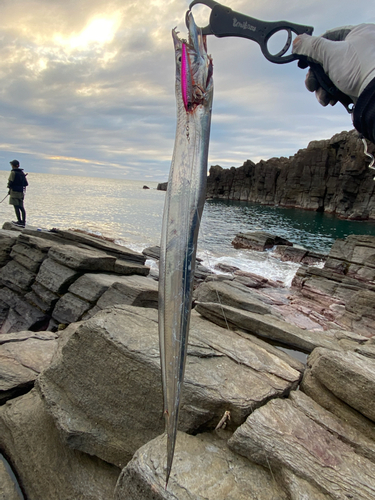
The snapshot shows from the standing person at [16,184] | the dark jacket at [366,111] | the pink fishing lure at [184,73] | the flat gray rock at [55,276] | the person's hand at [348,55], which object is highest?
the person's hand at [348,55]

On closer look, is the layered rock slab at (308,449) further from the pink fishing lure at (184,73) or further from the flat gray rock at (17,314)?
the flat gray rock at (17,314)

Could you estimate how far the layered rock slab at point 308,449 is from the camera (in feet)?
7.84

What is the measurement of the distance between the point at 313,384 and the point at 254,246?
86.7 ft

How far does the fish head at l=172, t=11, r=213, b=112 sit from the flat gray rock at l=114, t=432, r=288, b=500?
2934mm

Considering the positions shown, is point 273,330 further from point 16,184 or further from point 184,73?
point 16,184

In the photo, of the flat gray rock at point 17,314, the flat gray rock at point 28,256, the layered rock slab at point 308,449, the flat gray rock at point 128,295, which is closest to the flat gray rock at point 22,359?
the flat gray rock at point 128,295

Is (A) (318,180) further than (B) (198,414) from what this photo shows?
Yes

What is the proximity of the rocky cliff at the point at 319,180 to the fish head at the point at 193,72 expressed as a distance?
64.4 m

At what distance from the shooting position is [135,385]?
139 inches

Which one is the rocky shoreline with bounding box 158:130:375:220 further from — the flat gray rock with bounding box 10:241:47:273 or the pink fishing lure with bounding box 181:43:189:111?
the pink fishing lure with bounding box 181:43:189:111

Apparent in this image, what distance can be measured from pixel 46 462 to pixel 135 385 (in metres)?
1.73

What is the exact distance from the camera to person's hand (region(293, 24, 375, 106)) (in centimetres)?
285

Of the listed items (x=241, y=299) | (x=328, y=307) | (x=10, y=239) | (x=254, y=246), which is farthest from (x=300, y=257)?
(x=10, y=239)

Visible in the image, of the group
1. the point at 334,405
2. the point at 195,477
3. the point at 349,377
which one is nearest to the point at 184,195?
the point at 195,477
